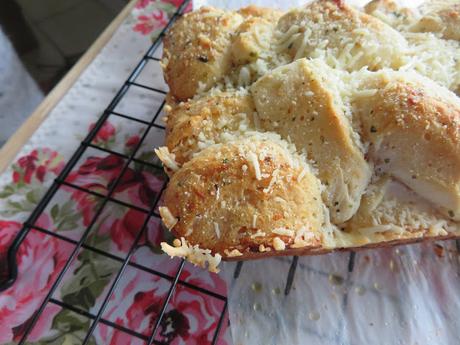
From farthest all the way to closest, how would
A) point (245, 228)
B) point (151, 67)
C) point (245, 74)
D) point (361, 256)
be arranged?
point (151, 67) < point (361, 256) < point (245, 74) < point (245, 228)

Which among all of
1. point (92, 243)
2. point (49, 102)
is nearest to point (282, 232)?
point (92, 243)

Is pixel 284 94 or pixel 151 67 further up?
pixel 284 94

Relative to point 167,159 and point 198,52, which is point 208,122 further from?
point 198,52

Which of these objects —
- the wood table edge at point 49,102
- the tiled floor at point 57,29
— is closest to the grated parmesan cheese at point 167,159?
the wood table edge at point 49,102

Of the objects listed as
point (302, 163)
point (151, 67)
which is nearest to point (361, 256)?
point (302, 163)

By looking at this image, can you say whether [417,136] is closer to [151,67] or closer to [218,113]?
[218,113]
